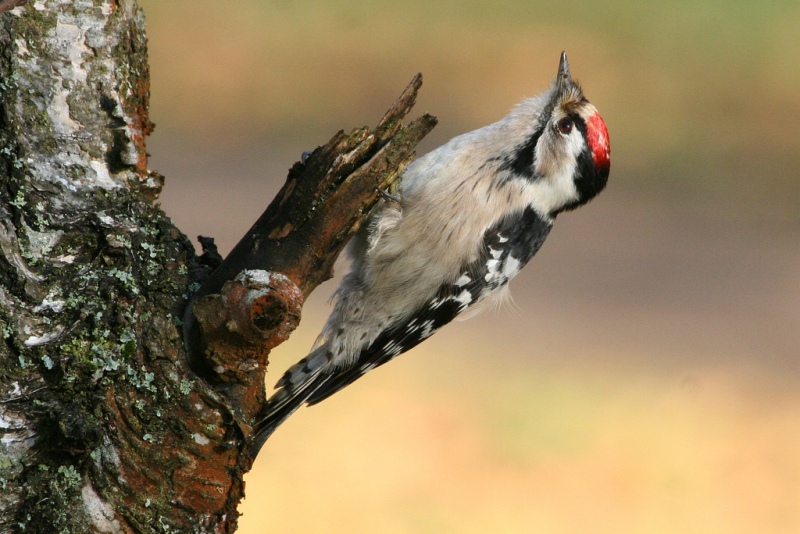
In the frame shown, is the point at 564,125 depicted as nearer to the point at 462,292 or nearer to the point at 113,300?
the point at 462,292

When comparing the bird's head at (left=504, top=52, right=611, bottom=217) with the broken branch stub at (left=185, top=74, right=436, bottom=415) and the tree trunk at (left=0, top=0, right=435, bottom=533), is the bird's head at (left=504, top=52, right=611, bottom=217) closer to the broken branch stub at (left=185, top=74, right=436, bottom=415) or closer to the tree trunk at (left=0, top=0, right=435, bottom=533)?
the broken branch stub at (left=185, top=74, right=436, bottom=415)

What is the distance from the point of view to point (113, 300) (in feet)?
4.99

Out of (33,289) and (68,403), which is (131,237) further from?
(68,403)

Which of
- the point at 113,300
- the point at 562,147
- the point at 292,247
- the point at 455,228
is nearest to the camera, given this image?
the point at 113,300

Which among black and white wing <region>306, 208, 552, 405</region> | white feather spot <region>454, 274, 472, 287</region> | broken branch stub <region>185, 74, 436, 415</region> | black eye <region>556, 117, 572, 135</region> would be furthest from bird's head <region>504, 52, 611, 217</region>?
broken branch stub <region>185, 74, 436, 415</region>

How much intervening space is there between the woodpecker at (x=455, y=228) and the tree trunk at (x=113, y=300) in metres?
0.69

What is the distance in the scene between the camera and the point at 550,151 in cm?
249

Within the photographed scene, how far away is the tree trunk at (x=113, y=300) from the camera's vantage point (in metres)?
1.45

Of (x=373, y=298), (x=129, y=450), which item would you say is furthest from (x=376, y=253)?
(x=129, y=450)

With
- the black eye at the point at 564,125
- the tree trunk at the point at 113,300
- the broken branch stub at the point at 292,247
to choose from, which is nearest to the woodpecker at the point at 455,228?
the black eye at the point at 564,125

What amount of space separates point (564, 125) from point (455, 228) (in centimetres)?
47

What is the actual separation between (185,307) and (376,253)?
0.88 m

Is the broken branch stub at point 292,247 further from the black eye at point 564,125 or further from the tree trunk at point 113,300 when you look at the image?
the black eye at point 564,125

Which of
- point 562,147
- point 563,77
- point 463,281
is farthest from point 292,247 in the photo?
point 563,77
